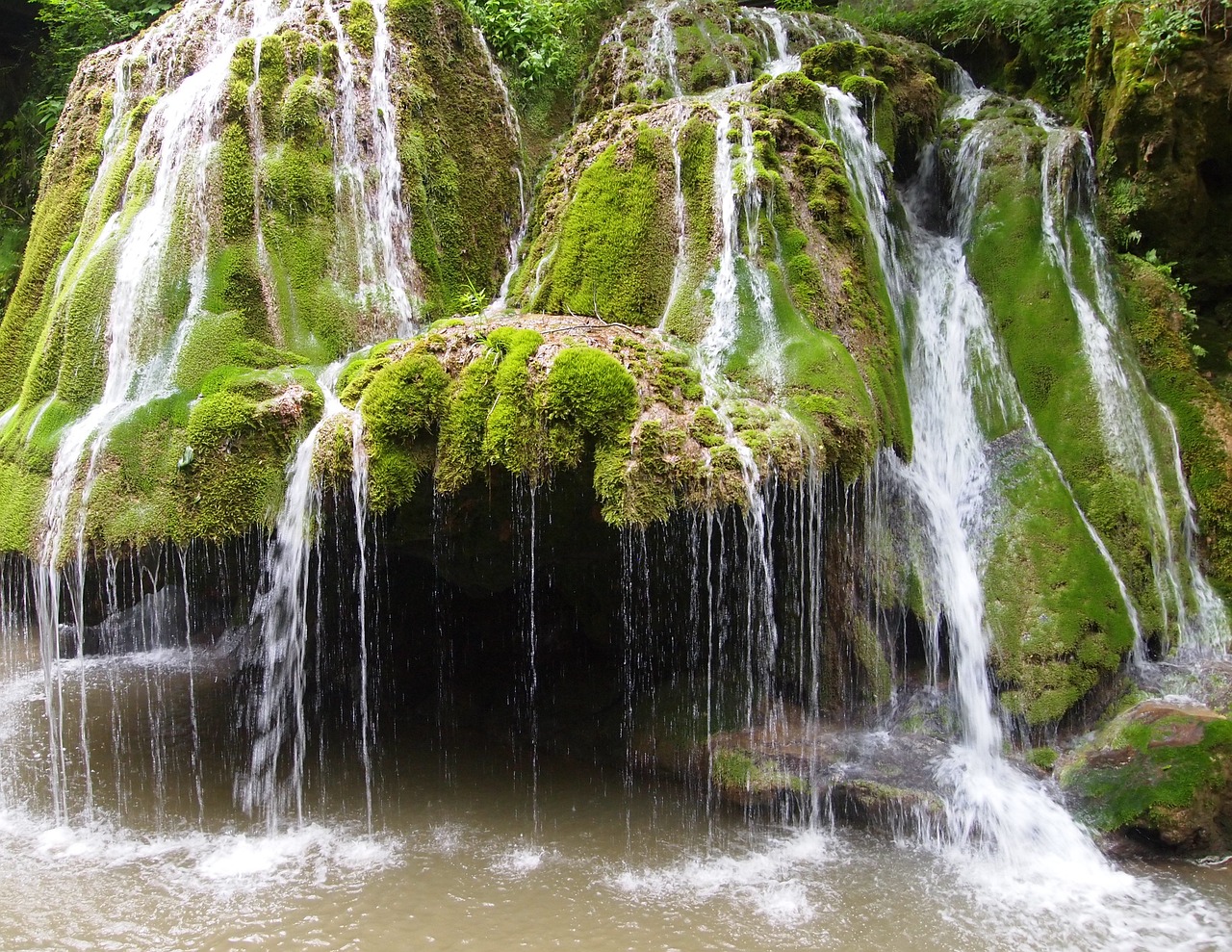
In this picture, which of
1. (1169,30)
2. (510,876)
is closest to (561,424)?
(510,876)

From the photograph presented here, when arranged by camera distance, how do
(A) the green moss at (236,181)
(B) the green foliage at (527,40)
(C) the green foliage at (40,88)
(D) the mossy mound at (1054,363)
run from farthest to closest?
(C) the green foliage at (40,88) → (B) the green foliage at (527,40) → (D) the mossy mound at (1054,363) → (A) the green moss at (236,181)

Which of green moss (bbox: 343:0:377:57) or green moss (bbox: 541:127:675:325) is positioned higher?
green moss (bbox: 343:0:377:57)

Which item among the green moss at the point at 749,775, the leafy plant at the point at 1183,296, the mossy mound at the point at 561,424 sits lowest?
the green moss at the point at 749,775

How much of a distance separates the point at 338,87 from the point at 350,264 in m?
1.93

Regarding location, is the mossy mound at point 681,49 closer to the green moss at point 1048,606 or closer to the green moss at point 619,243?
the green moss at point 619,243

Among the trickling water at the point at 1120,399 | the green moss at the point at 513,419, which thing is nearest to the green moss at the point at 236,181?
the green moss at the point at 513,419

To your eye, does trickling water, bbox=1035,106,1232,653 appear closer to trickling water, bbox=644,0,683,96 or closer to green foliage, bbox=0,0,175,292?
trickling water, bbox=644,0,683,96

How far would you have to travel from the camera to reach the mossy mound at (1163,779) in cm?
582

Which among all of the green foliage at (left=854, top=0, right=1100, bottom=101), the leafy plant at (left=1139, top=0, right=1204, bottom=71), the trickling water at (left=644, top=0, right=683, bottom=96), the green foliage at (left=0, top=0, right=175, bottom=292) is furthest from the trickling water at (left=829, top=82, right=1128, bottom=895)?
the green foliage at (left=0, top=0, right=175, bottom=292)

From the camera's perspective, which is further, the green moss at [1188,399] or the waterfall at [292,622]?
the green moss at [1188,399]

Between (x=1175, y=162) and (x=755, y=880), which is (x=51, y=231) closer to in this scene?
(x=755, y=880)

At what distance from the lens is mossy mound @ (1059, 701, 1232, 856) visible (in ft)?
19.1

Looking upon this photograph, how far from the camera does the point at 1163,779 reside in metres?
5.96

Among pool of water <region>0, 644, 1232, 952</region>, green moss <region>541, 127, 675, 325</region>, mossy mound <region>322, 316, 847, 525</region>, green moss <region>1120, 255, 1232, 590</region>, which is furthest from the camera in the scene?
green moss <region>1120, 255, 1232, 590</region>
